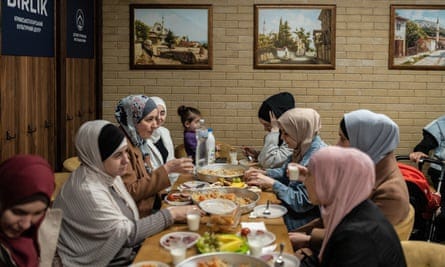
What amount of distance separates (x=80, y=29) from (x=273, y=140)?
2603mm

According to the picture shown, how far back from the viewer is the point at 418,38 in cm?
636

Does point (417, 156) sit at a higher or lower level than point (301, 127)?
lower

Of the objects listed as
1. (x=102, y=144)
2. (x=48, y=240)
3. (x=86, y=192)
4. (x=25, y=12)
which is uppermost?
(x=25, y=12)

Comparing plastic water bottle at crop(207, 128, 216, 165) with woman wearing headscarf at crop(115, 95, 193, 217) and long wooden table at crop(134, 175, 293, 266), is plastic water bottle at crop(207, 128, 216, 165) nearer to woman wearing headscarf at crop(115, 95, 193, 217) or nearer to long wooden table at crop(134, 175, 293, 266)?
woman wearing headscarf at crop(115, 95, 193, 217)

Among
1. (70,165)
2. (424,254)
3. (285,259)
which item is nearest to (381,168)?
(424,254)

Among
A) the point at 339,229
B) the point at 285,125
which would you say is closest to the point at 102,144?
the point at 339,229

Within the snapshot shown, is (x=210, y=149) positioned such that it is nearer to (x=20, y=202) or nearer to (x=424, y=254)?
(x=424, y=254)

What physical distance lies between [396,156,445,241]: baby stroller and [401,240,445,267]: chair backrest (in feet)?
5.98

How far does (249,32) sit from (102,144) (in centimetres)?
397

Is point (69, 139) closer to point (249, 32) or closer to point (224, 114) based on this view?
point (224, 114)

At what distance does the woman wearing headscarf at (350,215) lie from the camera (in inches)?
82.7

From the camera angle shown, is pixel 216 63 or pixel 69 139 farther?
pixel 216 63

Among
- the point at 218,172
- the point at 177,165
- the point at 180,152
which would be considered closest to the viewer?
the point at 177,165

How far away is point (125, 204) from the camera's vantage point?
2.99 m
